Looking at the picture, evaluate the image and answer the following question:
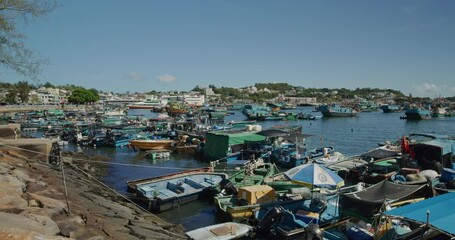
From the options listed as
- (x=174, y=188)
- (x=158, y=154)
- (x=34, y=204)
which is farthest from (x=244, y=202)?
(x=158, y=154)

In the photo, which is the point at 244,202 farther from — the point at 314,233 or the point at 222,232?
the point at 314,233

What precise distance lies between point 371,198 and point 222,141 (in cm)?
2017

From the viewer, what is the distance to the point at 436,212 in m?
8.79

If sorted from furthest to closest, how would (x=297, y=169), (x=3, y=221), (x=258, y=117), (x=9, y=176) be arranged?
(x=258, y=117) → (x=297, y=169) → (x=9, y=176) → (x=3, y=221)

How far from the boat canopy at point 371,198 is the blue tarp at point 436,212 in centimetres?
123

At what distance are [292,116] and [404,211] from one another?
81.1 metres

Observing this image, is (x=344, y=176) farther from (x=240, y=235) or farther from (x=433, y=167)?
(x=240, y=235)

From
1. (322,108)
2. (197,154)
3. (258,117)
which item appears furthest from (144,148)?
(322,108)

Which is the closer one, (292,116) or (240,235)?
(240,235)

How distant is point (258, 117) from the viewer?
8744cm

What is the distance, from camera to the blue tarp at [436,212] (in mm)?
8109

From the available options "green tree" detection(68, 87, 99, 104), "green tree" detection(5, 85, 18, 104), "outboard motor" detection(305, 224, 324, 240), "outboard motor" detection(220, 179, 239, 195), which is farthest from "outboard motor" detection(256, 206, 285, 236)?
"green tree" detection(68, 87, 99, 104)

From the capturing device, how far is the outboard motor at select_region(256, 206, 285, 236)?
519 inches

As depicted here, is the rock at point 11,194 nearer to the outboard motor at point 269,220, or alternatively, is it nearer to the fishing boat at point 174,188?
the fishing boat at point 174,188
